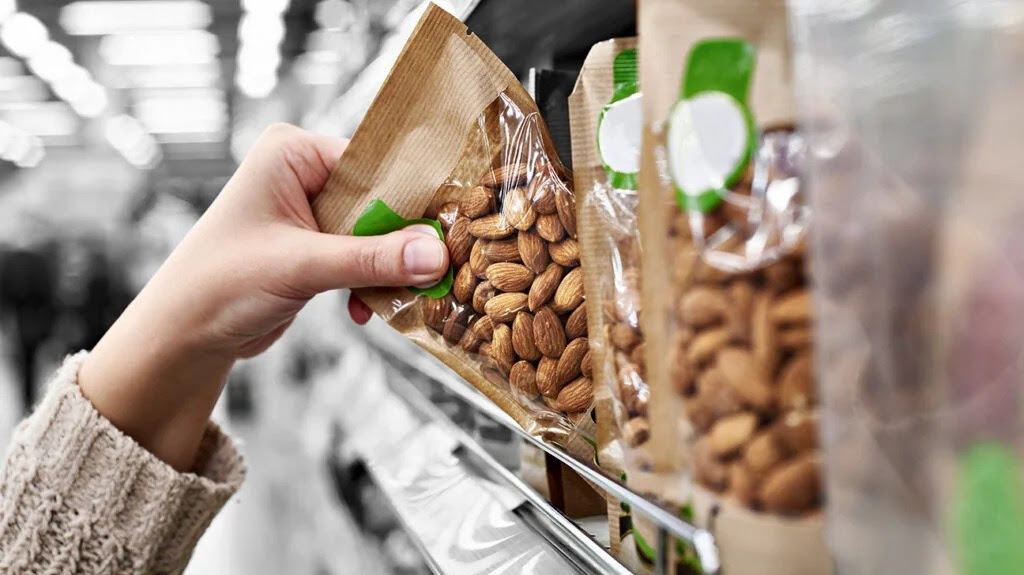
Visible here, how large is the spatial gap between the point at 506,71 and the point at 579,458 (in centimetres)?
33

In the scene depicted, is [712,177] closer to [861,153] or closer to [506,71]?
[861,153]

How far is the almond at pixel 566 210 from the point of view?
2.03 ft

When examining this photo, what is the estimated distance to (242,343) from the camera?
2.91 ft

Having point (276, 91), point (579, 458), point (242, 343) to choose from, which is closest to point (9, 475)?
point (242, 343)

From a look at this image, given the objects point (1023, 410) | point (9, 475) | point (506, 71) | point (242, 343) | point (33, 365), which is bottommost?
point (33, 365)

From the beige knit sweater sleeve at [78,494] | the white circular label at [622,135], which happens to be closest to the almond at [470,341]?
the white circular label at [622,135]

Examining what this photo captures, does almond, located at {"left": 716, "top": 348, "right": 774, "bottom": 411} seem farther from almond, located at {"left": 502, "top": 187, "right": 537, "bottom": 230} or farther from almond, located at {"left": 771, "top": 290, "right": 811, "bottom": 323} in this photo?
almond, located at {"left": 502, "top": 187, "right": 537, "bottom": 230}

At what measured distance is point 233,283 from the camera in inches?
30.9

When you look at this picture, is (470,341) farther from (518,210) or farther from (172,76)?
(172,76)

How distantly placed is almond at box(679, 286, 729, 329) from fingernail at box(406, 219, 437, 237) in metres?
0.34

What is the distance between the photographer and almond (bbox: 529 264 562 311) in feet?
2.01

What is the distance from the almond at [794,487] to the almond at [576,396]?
0.29 metres

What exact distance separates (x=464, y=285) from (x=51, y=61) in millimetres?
6200

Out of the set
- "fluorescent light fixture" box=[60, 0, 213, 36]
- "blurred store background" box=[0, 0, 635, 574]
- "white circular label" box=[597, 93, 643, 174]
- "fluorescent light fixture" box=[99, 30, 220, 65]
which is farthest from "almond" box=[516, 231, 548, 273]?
"fluorescent light fixture" box=[99, 30, 220, 65]
